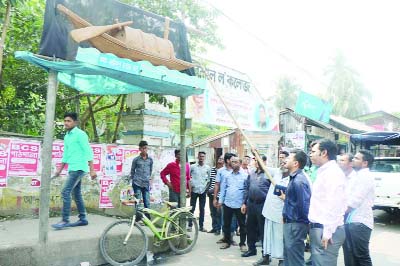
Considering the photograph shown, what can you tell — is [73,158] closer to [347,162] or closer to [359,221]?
[359,221]

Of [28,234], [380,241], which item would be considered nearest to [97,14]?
[28,234]

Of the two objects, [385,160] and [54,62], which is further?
[385,160]

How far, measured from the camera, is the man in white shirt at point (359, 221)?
4480 millimetres

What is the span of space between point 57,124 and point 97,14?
14.9ft

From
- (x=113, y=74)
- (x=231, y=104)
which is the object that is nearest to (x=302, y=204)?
(x=113, y=74)

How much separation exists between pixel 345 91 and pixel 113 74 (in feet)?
122

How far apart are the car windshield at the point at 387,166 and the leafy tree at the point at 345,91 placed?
28.0 m

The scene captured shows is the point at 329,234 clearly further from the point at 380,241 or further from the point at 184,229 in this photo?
the point at 380,241

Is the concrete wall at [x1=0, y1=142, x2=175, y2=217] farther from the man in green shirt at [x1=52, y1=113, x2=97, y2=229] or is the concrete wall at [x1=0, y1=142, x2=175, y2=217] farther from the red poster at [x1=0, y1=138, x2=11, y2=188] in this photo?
the man in green shirt at [x1=52, y1=113, x2=97, y2=229]

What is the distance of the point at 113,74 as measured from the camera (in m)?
5.09

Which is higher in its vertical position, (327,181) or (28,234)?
(327,181)

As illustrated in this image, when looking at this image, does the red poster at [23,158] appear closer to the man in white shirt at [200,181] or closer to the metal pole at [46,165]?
the metal pole at [46,165]

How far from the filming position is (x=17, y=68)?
7930 mm

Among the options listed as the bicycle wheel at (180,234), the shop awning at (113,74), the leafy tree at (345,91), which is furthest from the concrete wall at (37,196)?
the leafy tree at (345,91)
